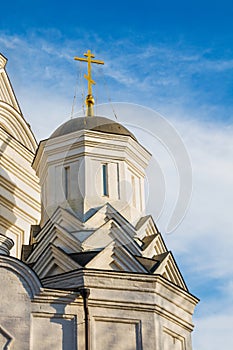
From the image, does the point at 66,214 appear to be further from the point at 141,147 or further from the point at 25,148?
the point at 25,148

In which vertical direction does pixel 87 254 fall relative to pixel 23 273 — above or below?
above

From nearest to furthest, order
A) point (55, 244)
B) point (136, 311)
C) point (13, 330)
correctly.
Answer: point (13, 330)
point (136, 311)
point (55, 244)

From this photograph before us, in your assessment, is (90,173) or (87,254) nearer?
(87,254)

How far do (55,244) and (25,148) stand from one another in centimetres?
494

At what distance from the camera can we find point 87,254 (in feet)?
57.4

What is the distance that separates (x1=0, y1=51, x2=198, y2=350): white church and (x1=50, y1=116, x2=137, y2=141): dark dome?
29 millimetres

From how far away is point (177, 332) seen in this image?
17344mm

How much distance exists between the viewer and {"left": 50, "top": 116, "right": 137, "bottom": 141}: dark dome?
64.2ft

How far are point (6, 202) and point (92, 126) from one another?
354 cm

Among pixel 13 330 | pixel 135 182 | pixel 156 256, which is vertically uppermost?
pixel 135 182

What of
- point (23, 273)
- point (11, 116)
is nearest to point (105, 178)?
point (23, 273)

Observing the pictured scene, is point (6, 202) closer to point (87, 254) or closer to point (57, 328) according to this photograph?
point (87, 254)

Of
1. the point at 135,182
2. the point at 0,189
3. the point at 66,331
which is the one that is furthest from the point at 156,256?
the point at 0,189

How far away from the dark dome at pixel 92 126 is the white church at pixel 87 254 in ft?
0.09
